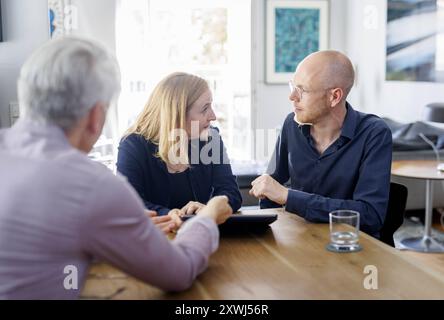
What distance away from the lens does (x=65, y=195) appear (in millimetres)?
962

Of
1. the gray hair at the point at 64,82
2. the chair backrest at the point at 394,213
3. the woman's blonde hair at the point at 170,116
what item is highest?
the gray hair at the point at 64,82

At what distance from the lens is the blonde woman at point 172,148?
211 centimetres

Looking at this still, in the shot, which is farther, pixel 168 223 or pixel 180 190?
pixel 180 190

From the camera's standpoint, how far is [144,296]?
1.17m

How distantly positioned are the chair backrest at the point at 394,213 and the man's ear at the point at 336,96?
0.38m

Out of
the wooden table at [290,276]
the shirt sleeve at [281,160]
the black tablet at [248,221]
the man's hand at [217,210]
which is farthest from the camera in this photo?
the shirt sleeve at [281,160]

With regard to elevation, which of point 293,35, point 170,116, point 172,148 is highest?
point 293,35

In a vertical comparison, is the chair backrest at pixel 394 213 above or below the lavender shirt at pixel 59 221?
below

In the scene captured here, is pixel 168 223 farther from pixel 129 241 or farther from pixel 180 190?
pixel 129 241

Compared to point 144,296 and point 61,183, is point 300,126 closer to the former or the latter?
point 144,296

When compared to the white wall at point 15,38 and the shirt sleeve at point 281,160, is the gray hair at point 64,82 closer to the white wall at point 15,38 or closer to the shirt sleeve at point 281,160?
the shirt sleeve at point 281,160

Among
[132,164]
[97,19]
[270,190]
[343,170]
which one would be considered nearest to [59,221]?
[270,190]

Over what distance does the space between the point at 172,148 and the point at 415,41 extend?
405 centimetres

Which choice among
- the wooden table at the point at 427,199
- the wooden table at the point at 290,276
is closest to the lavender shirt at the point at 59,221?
the wooden table at the point at 290,276
